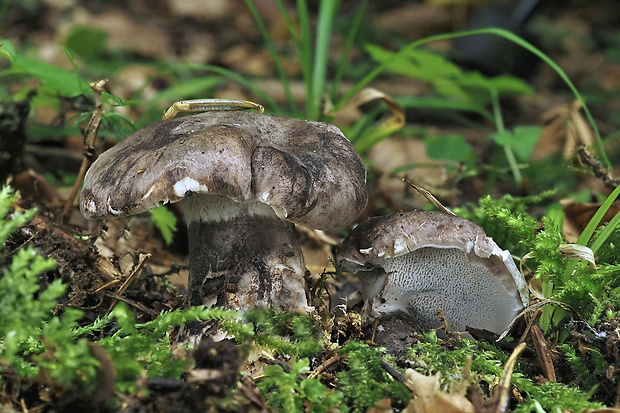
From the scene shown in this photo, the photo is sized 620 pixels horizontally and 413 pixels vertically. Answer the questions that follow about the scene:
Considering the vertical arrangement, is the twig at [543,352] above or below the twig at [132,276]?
above

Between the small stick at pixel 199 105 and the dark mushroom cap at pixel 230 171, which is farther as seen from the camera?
the small stick at pixel 199 105

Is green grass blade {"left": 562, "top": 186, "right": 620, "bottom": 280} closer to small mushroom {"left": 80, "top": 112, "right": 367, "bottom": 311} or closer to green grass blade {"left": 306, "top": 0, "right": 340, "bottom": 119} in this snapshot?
small mushroom {"left": 80, "top": 112, "right": 367, "bottom": 311}

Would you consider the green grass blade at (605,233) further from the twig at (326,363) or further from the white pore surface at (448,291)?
the twig at (326,363)

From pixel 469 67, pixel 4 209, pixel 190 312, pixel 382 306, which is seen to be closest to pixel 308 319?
pixel 382 306

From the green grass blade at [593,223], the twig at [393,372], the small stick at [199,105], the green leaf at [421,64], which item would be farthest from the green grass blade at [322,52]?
the twig at [393,372]

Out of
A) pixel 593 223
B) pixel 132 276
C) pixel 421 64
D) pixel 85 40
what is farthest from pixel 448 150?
pixel 85 40

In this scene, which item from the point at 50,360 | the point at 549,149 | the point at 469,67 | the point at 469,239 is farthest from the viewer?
the point at 469,67

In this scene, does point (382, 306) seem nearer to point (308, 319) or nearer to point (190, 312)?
point (308, 319)
